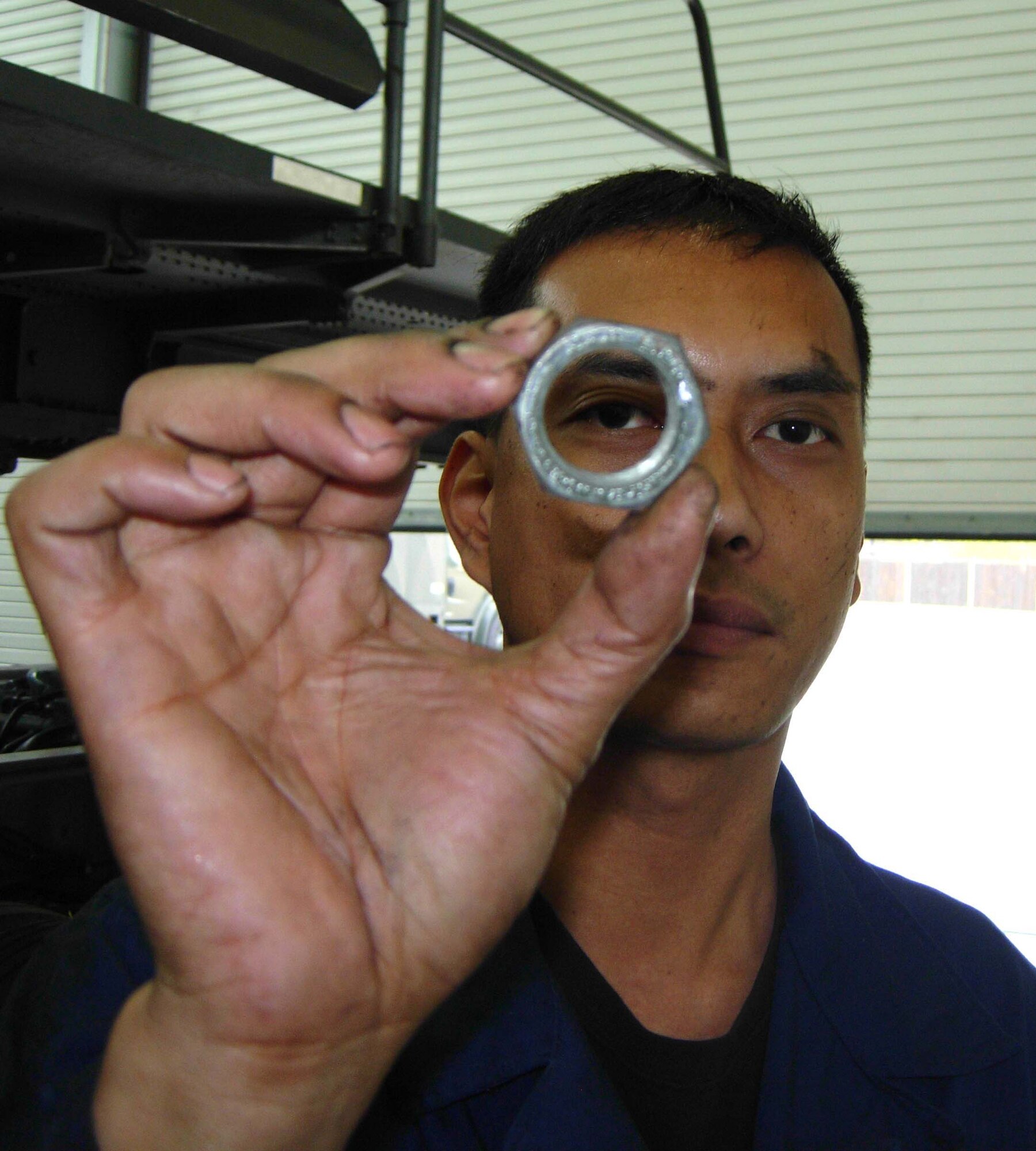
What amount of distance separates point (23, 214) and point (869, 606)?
180 inches

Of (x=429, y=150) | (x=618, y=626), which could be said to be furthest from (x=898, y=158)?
(x=618, y=626)

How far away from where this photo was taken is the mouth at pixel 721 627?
129 centimetres

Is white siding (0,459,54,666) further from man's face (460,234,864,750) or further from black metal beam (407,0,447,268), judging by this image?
man's face (460,234,864,750)

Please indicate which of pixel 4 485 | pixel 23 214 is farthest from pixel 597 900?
pixel 4 485

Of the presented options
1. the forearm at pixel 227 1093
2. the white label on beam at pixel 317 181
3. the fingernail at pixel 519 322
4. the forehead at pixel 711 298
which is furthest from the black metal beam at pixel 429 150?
the forearm at pixel 227 1093

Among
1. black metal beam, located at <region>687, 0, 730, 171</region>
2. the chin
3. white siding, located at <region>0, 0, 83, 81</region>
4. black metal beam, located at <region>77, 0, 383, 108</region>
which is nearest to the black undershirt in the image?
the chin

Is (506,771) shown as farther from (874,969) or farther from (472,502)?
(874,969)

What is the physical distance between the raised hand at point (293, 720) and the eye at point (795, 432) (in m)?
0.54

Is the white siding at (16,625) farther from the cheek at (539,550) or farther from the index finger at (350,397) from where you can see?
the index finger at (350,397)

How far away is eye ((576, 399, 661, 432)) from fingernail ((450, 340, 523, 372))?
1.71 ft

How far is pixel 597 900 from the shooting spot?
1.43 m

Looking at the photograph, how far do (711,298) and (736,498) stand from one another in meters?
0.27

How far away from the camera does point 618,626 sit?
0.93 meters

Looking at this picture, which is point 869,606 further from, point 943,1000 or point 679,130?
point 943,1000
